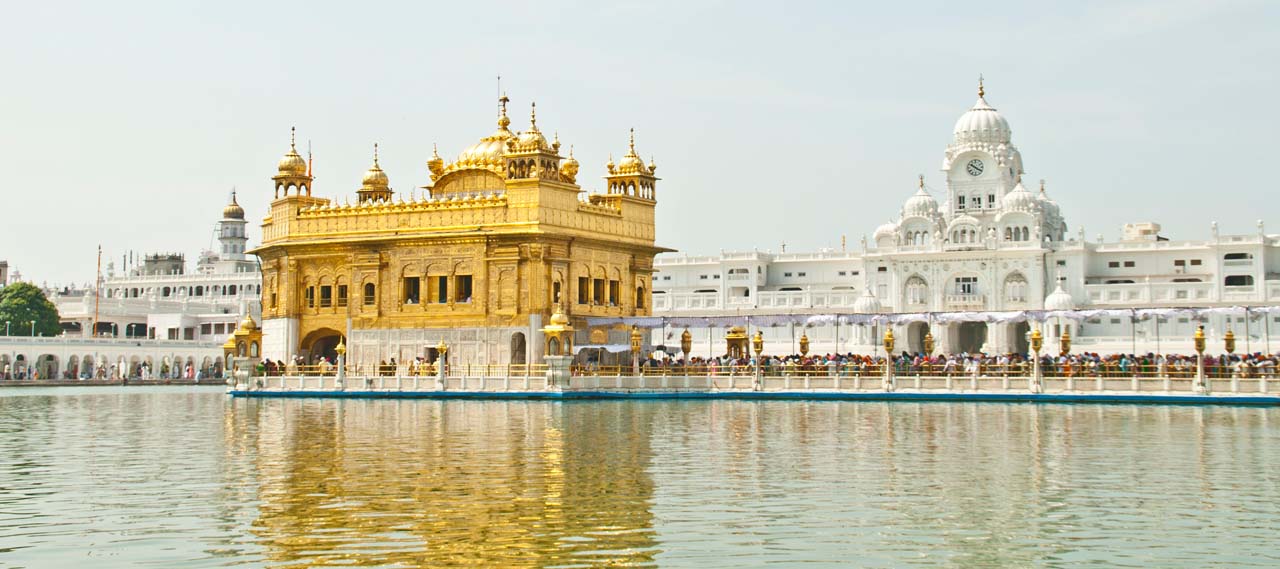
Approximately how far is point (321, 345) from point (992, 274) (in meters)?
34.8

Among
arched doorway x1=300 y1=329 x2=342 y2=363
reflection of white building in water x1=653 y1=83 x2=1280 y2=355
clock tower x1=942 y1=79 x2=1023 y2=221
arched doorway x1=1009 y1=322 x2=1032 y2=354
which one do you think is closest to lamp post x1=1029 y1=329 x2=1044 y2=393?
arched doorway x1=300 y1=329 x2=342 y2=363

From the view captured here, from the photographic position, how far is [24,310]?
257ft

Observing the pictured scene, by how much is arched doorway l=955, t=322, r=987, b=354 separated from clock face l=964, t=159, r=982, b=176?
9.32m

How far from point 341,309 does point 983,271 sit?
3573 centimetres

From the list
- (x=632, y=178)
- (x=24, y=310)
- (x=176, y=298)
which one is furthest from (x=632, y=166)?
(x=176, y=298)

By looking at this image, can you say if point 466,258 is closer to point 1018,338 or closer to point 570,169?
point 570,169

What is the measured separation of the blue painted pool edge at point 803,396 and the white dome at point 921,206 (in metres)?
40.6

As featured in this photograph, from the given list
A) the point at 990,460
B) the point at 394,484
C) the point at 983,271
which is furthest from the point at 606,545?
the point at 983,271

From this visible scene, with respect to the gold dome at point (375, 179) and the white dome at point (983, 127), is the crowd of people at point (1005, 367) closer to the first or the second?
the gold dome at point (375, 179)

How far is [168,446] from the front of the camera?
864 inches

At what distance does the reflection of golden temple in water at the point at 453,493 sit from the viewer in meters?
11.9

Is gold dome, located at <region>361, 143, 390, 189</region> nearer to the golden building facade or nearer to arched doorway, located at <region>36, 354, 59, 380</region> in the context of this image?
the golden building facade

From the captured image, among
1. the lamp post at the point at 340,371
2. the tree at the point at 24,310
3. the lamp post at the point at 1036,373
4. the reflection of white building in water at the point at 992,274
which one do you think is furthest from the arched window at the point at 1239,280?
the tree at the point at 24,310

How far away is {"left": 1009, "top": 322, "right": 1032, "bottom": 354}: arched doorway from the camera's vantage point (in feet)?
219
